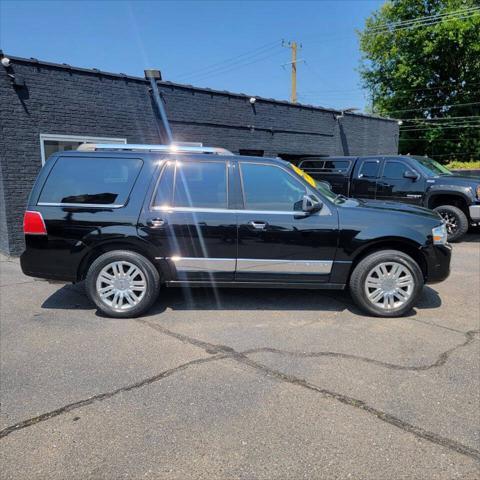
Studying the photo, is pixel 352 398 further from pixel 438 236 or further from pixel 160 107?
pixel 160 107

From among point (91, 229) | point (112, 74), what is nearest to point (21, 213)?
point (112, 74)

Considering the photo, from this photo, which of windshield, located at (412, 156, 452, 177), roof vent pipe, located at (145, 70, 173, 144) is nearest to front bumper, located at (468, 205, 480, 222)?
windshield, located at (412, 156, 452, 177)

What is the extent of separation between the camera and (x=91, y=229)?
4848mm

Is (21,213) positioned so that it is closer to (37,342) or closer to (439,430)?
(37,342)

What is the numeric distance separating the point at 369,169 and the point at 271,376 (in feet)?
28.3

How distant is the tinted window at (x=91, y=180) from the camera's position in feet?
16.1

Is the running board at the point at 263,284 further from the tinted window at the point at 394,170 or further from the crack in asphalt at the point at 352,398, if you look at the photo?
the tinted window at the point at 394,170

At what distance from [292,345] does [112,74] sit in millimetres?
7789

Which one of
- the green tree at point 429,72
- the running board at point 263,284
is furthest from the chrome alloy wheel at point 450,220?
the green tree at point 429,72

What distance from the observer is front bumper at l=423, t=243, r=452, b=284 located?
4.96 metres

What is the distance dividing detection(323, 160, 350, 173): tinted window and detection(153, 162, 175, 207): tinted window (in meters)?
7.59

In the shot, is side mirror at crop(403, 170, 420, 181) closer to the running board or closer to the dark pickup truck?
the dark pickup truck

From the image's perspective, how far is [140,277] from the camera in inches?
194

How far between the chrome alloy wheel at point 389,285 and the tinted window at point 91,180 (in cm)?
299
